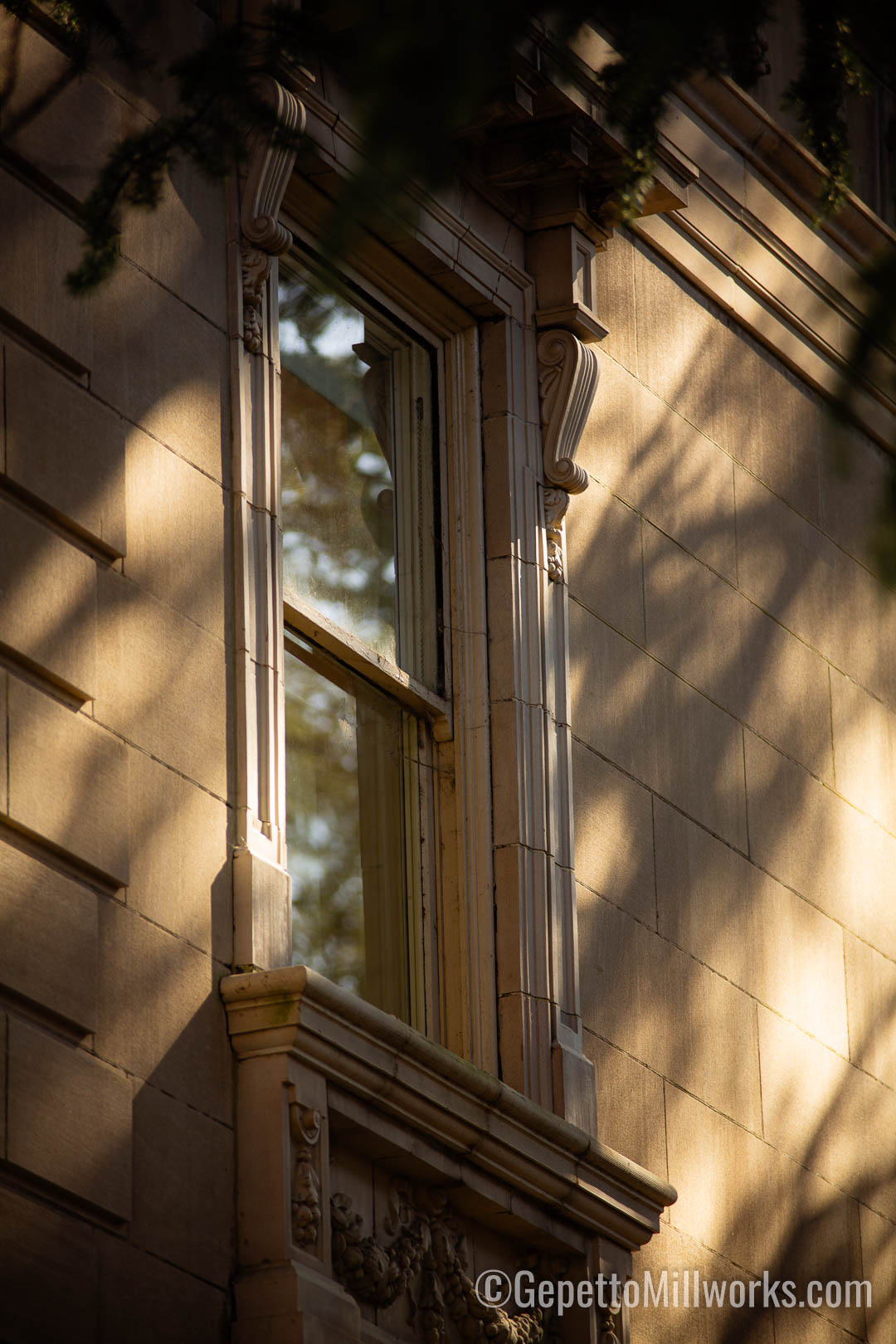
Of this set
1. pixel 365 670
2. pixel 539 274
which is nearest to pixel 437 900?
pixel 365 670

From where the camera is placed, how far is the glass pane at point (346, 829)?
852 centimetres

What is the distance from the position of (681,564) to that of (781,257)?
2.34m

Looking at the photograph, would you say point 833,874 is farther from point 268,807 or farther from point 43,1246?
point 43,1246

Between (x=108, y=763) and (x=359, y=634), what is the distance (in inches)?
81.9

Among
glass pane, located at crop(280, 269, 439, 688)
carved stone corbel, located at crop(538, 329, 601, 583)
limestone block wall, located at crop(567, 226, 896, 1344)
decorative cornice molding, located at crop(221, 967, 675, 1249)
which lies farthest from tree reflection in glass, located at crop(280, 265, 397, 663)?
decorative cornice molding, located at crop(221, 967, 675, 1249)

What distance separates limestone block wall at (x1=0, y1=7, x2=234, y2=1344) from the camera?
6609mm

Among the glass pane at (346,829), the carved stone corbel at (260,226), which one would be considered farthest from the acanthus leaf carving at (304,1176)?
the carved stone corbel at (260,226)

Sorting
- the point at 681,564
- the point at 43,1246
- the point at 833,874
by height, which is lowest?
the point at 43,1246

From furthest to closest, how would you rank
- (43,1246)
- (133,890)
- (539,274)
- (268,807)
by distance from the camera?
1. (539,274)
2. (268,807)
3. (133,890)
4. (43,1246)

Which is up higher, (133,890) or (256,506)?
(256,506)

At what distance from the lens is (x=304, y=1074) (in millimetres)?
7418

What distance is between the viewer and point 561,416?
392 inches

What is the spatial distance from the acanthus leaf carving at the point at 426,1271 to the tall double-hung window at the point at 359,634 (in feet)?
2.92

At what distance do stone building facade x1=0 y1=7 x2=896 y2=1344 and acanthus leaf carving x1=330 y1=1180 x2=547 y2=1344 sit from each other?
2 centimetres
